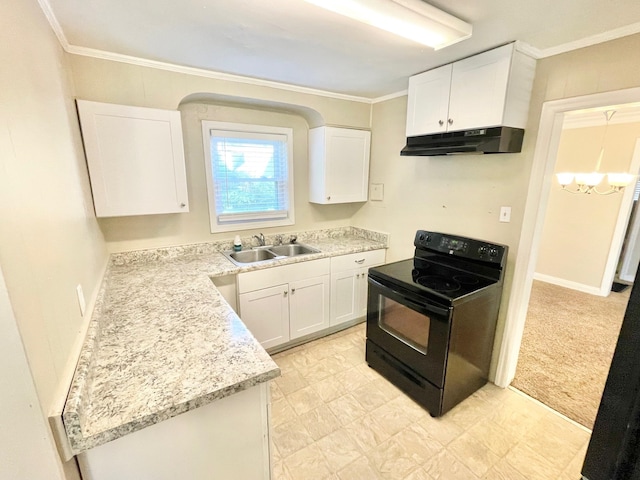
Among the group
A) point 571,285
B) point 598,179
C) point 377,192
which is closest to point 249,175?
point 377,192

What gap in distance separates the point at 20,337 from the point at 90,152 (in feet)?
5.34

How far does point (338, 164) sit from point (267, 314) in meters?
1.67

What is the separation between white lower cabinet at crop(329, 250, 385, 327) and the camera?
280 centimetres

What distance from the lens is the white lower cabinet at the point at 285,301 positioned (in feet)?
7.68

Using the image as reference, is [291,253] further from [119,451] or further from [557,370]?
[557,370]

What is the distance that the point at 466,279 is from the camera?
213 centimetres

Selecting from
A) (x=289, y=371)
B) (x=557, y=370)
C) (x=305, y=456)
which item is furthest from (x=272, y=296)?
(x=557, y=370)

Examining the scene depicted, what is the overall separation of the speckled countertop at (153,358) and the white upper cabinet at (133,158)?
1.74ft

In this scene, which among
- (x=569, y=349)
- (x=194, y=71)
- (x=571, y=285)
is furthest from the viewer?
(x=571, y=285)

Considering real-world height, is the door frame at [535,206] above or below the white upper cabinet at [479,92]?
below

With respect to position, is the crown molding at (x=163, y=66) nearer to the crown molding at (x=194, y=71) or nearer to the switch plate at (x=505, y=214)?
the crown molding at (x=194, y=71)

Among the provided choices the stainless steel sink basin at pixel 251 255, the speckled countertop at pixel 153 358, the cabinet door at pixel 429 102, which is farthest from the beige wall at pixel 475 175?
the speckled countertop at pixel 153 358

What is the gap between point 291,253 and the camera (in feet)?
9.80

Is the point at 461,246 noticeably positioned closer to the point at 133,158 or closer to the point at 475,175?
the point at 475,175
